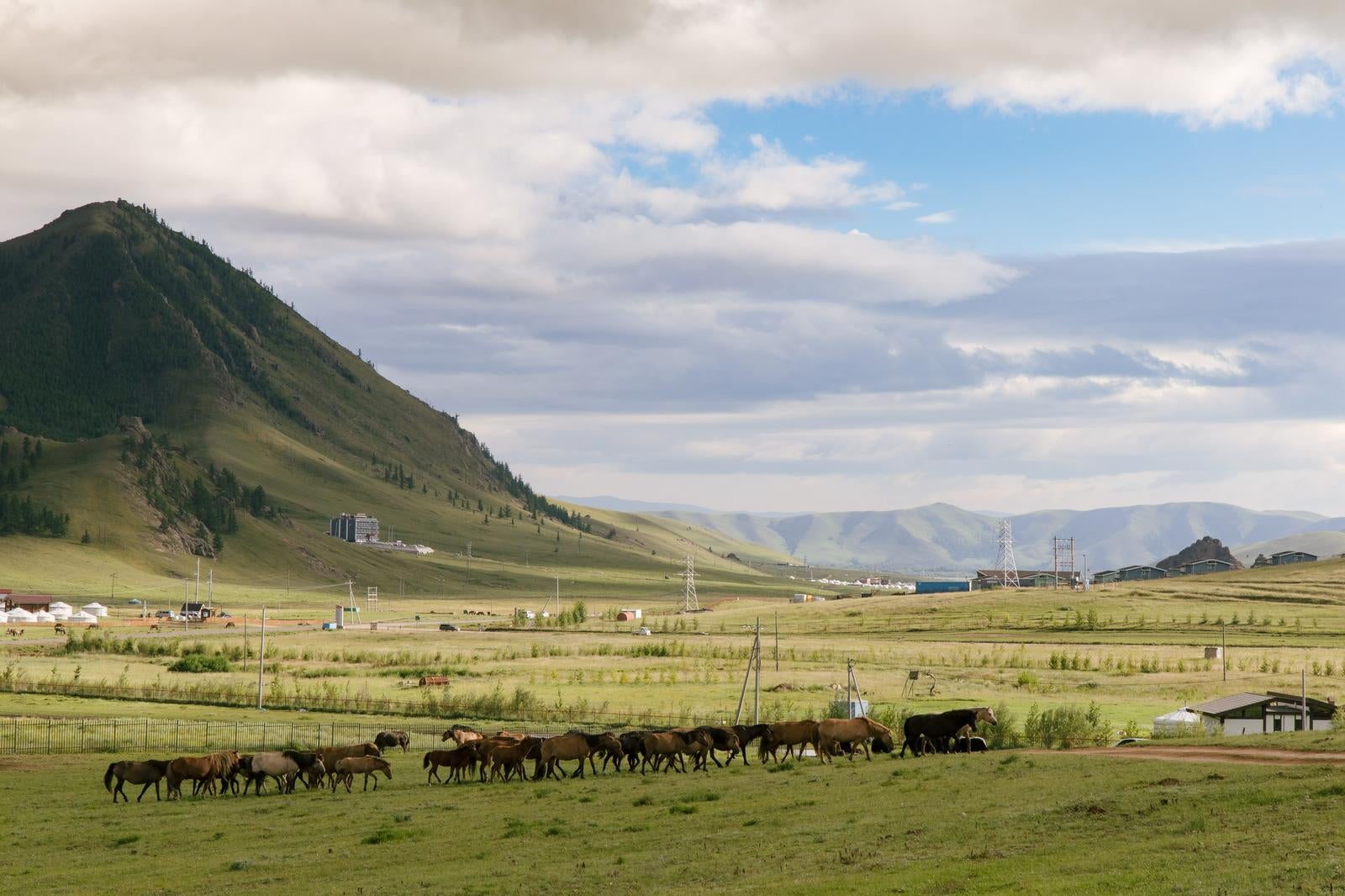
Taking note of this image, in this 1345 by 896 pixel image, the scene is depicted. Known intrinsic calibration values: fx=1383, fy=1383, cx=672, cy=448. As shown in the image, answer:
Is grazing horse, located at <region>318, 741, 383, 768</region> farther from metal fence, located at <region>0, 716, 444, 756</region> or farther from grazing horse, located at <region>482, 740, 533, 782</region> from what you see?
metal fence, located at <region>0, 716, 444, 756</region>

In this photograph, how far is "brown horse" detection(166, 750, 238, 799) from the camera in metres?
45.4

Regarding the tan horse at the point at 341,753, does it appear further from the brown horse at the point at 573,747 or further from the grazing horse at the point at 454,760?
the brown horse at the point at 573,747

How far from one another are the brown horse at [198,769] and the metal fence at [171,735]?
12018 millimetres

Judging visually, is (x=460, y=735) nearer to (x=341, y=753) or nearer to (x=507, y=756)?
(x=341, y=753)

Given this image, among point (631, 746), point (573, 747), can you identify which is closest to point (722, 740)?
point (631, 746)

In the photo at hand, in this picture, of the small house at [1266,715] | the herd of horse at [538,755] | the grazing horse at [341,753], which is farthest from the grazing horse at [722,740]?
the small house at [1266,715]

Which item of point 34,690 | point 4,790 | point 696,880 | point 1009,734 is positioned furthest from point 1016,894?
point 34,690

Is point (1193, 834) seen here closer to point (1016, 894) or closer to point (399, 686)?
point (1016, 894)

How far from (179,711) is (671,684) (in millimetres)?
35734

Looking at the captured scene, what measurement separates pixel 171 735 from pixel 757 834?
1669 inches

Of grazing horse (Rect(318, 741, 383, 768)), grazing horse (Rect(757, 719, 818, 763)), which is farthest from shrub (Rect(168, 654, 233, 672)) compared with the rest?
grazing horse (Rect(757, 719, 818, 763))

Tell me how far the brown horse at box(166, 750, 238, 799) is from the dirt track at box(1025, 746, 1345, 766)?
26.8 meters

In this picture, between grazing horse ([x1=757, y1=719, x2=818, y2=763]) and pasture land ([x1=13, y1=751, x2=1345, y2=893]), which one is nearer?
pasture land ([x1=13, y1=751, x2=1345, y2=893])

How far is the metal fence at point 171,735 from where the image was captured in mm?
61094
